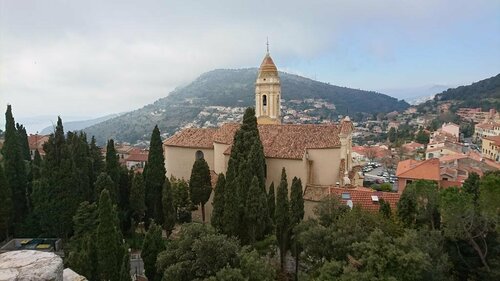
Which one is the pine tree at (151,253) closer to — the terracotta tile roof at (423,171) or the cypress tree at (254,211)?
the cypress tree at (254,211)

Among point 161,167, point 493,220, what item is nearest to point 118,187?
point 161,167

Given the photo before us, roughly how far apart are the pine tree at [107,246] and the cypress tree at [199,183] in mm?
9777

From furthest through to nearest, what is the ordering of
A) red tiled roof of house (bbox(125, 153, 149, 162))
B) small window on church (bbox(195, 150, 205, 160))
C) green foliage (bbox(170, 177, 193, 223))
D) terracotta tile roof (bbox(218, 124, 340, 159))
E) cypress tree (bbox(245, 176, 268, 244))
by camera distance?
red tiled roof of house (bbox(125, 153, 149, 162)), small window on church (bbox(195, 150, 205, 160)), green foliage (bbox(170, 177, 193, 223)), terracotta tile roof (bbox(218, 124, 340, 159)), cypress tree (bbox(245, 176, 268, 244))

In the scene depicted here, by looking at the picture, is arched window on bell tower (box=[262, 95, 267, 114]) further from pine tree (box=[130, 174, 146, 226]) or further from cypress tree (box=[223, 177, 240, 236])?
cypress tree (box=[223, 177, 240, 236])

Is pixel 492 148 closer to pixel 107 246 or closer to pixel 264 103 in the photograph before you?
pixel 264 103

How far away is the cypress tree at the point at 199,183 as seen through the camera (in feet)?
97.0

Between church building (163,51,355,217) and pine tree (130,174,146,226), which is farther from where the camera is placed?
church building (163,51,355,217)

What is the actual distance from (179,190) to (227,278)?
17.9 metres

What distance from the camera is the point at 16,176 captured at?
30750mm

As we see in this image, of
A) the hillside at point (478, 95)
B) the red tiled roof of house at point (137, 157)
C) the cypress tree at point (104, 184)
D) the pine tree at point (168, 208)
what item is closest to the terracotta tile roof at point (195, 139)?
the pine tree at point (168, 208)

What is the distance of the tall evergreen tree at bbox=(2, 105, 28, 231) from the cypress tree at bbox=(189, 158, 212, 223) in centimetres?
1396

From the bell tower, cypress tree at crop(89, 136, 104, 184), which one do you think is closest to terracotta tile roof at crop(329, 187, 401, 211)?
the bell tower

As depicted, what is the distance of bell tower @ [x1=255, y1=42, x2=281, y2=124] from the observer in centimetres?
4250

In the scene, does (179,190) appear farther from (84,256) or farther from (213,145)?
(84,256)
